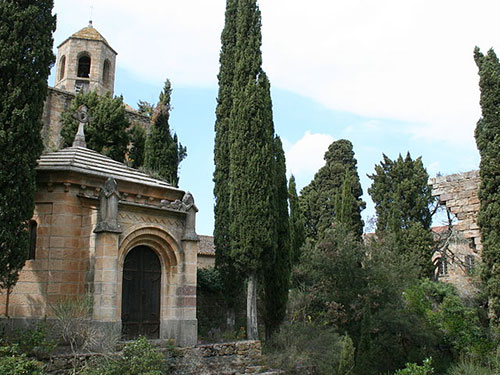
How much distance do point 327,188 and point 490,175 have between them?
60.5 feet

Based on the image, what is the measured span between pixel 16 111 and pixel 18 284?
4080 millimetres

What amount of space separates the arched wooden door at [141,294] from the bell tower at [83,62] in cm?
2046

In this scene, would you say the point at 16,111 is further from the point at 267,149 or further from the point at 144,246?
the point at 267,149

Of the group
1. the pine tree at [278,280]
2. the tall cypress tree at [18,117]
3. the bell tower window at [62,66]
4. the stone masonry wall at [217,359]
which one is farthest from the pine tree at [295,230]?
the bell tower window at [62,66]

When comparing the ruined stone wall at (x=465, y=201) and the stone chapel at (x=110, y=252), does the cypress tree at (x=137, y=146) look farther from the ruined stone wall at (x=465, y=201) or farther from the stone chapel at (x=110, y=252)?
the ruined stone wall at (x=465, y=201)

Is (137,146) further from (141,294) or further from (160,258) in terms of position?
(141,294)

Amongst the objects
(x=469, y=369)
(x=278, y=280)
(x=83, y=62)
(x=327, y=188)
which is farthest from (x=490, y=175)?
(x=83, y=62)

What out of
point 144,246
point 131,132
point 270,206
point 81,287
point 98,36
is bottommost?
point 81,287

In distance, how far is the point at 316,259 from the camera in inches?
717

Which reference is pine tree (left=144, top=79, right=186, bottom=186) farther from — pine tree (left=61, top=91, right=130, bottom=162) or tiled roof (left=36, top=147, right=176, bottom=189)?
tiled roof (left=36, top=147, right=176, bottom=189)

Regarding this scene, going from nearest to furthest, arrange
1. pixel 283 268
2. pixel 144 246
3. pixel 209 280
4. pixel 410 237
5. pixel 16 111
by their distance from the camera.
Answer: pixel 16 111, pixel 144 246, pixel 283 268, pixel 209 280, pixel 410 237

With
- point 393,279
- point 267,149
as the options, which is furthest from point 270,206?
point 393,279

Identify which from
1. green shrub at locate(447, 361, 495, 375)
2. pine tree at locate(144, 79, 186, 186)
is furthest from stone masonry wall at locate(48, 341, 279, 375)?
pine tree at locate(144, 79, 186, 186)

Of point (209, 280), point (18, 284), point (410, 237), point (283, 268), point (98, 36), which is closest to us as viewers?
point (18, 284)
